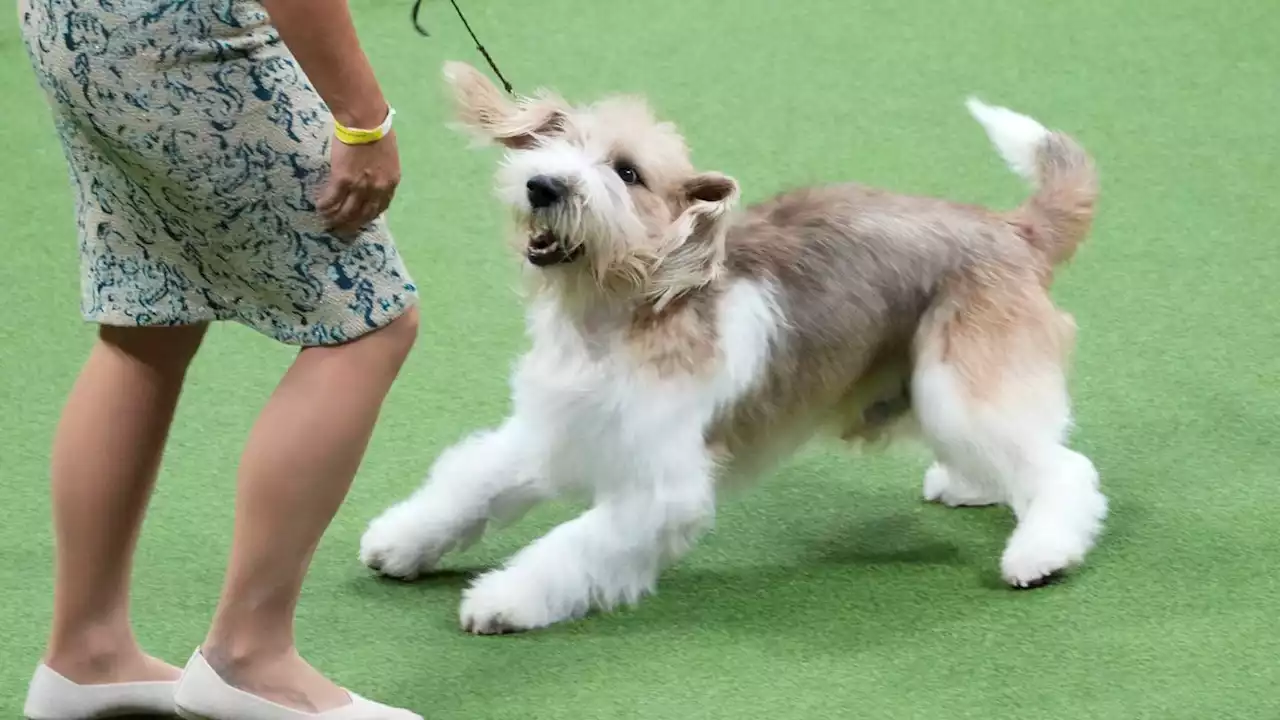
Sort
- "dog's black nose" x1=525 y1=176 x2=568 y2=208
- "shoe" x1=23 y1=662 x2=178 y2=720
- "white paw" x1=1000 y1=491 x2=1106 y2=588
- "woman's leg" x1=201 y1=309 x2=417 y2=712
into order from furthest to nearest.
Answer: "white paw" x1=1000 y1=491 x2=1106 y2=588 → "dog's black nose" x1=525 y1=176 x2=568 y2=208 → "shoe" x1=23 y1=662 x2=178 y2=720 → "woman's leg" x1=201 y1=309 x2=417 y2=712

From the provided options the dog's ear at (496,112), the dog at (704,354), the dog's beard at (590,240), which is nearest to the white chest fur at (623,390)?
the dog at (704,354)

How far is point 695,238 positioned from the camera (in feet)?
7.03

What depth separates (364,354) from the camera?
175cm

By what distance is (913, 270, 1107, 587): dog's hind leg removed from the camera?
2.35 metres

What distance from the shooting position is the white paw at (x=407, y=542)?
7.57ft

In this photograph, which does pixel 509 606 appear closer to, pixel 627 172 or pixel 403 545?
pixel 403 545

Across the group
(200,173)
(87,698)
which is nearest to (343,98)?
(200,173)

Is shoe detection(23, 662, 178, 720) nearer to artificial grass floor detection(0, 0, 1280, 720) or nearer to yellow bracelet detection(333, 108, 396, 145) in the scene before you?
artificial grass floor detection(0, 0, 1280, 720)

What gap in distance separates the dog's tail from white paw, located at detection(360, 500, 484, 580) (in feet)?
3.08

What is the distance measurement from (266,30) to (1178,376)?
1.84m

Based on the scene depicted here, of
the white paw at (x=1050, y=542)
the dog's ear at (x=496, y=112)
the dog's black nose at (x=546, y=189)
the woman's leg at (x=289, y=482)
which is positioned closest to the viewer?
the woman's leg at (x=289, y=482)

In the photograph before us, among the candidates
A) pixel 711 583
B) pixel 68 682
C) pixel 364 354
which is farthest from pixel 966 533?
pixel 68 682

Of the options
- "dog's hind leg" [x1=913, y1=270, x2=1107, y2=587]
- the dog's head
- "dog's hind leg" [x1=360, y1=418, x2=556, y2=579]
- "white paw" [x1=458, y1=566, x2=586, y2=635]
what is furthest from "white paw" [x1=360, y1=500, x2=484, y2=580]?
"dog's hind leg" [x1=913, y1=270, x2=1107, y2=587]

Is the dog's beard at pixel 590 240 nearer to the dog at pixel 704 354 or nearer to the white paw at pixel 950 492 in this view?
the dog at pixel 704 354
